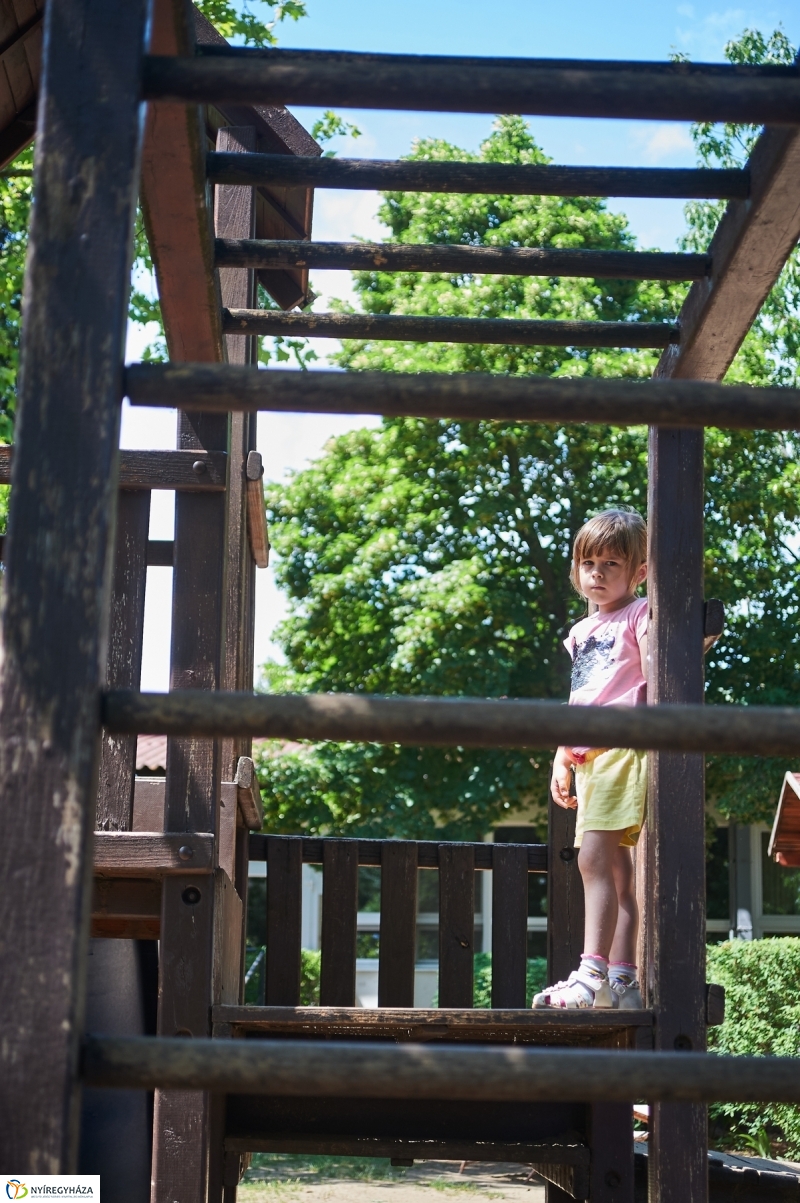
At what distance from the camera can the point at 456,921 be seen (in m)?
4.18

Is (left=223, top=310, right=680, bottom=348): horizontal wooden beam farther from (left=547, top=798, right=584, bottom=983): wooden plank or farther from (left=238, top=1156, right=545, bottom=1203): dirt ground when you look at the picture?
(left=238, top=1156, right=545, bottom=1203): dirt ground

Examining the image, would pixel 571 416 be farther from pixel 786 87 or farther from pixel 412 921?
pixel 412 921

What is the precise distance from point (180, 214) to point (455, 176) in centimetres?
49

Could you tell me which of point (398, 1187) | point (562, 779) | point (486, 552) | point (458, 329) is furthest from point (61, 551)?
point (486, 552)

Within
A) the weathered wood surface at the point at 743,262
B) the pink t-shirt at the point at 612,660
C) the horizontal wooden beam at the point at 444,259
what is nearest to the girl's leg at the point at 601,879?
the pink t-shirt at the point at 612,660

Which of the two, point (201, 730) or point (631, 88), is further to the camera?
point (631, 88)

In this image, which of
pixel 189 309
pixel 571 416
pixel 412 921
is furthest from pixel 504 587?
pixel 571 416

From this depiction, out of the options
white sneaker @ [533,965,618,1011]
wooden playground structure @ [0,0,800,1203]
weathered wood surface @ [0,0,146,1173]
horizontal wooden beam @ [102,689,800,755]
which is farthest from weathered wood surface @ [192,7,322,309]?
horizontal wooden beam @ [102,689,800,755]

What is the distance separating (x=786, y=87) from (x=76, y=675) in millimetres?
1080

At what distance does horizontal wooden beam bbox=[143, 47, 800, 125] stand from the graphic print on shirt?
2206 millimetres

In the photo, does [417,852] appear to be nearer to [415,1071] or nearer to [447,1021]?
[447,1021]

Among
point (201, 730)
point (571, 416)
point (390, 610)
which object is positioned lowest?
point (201, 730)

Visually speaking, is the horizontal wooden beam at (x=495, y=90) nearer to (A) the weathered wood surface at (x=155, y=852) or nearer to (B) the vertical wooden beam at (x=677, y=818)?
(B) the vertical wooden beam at (x=677, y=818)

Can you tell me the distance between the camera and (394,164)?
229 cm
